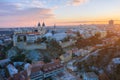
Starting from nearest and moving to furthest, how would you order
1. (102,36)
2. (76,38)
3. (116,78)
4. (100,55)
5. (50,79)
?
(116,78) < (50,79) < (100,55) < (76,38) < (102,36)

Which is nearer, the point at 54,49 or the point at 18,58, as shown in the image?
the point at 18,58

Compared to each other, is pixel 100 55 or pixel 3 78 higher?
pixel 100 55

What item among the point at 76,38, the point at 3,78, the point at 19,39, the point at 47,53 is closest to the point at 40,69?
the point at 3,78

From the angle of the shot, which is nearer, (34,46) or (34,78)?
(34,78)

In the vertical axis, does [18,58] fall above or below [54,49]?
below

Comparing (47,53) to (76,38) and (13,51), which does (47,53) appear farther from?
(76,38)

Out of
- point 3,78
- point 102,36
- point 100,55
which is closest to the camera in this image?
point 3,78

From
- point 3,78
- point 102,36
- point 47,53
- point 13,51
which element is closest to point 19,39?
point 13,51

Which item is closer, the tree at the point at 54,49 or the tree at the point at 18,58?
the tree at the point at 18,58

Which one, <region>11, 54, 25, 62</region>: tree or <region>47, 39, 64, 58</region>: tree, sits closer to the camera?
<region>11, 54, 25, 62</region>: tree
